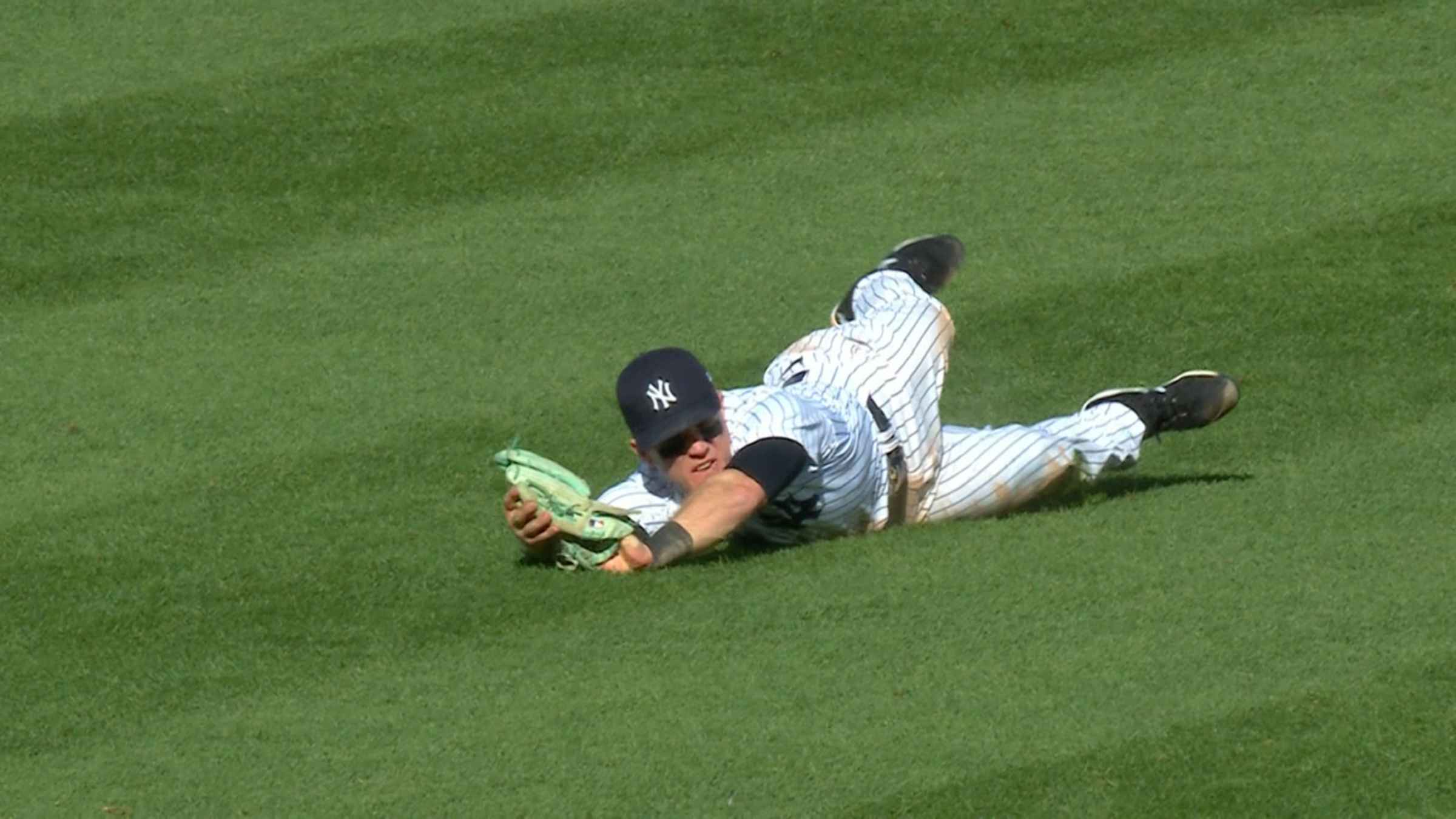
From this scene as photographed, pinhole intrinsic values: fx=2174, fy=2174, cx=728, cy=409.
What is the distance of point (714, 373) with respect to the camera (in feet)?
25.6

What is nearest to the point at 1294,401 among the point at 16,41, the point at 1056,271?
the point at 1056,271

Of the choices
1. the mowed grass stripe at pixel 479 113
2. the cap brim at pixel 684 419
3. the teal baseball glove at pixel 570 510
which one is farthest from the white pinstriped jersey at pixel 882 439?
the mowed grass stripe at pixel 479 113

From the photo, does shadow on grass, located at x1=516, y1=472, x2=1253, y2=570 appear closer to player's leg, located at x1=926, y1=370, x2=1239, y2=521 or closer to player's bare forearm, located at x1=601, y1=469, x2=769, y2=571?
player's leg, located at x1=926, y1=370, x2=1239, y2=521

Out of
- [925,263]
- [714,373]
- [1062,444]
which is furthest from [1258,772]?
[714,373]

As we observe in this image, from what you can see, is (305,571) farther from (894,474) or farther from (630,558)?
(894,474)

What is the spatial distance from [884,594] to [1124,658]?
2.34 ft

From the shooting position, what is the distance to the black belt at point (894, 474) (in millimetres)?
6379

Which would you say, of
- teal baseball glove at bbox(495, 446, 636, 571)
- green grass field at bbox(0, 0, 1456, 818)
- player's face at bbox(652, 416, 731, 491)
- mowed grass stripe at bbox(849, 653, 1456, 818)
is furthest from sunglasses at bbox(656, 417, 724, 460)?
mowed grass stripe at bbox(849, 653, 1456, 818)

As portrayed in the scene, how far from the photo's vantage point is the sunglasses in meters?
5.97

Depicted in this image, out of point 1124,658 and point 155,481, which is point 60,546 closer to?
point 155,481

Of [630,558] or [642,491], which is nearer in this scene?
[630,558]

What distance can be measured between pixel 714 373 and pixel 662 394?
6.22 feet

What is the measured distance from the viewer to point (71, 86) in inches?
411

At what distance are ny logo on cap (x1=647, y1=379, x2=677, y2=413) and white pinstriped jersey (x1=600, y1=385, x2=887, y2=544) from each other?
22 cm
